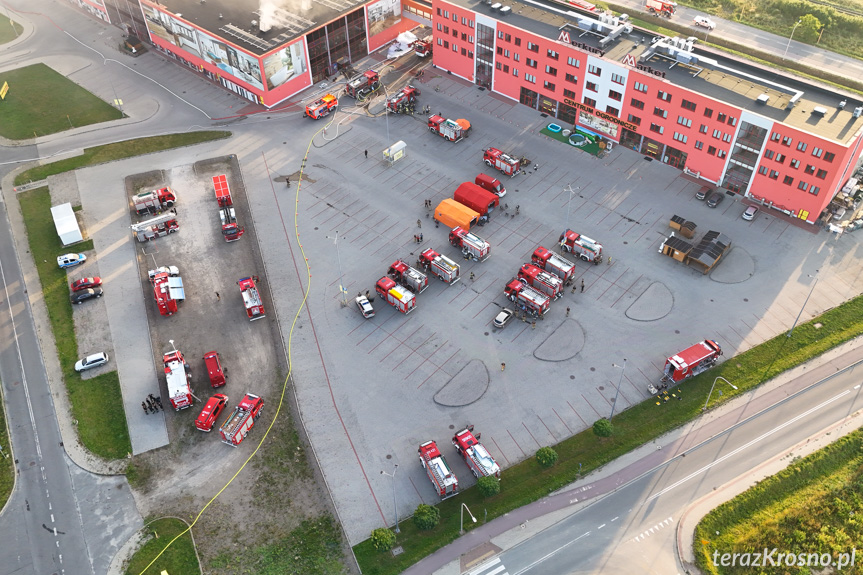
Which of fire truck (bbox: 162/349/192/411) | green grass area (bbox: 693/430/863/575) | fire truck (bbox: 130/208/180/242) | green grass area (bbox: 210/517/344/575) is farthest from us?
fire truck (bbox: 130/208/180/242)

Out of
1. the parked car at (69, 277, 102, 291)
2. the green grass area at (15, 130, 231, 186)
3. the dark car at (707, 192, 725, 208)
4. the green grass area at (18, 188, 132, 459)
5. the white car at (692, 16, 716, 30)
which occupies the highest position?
the white car at (692, 16, 716, 30)

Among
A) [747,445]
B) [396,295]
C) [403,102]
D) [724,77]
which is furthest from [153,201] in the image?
[724,77]

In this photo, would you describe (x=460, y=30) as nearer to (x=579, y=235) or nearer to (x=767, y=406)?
(x=579, y=235)

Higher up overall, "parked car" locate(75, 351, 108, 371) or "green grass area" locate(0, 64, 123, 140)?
"green grass area" locate(0, 64, 123, 140)

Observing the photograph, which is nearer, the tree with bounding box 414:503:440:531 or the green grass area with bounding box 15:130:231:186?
the tree with bounding box 414:503:440:531

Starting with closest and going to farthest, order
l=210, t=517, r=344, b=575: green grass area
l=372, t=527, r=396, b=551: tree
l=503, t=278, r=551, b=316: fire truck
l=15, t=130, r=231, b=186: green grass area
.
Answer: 1. l=372, t=527, r=396, b=551: tree
2. l=210, t=517, r=344, b=575: green grass area
3. l=503, t=278, r=551, b=316: fire truck
4. l=15, t=130, r=231, b=186: green grass area

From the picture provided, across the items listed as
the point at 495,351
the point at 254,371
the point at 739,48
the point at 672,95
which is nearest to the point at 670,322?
the point at 495,351

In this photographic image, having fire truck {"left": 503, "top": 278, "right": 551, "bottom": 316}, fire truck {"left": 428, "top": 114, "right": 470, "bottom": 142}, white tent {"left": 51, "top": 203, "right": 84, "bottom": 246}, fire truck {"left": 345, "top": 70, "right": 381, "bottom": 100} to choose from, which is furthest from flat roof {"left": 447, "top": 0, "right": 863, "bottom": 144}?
white tent {"left": 51, "top": 203, "right": 84, "bottom": 246}

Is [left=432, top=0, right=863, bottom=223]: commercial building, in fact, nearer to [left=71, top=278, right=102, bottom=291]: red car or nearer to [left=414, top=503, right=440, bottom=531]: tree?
[left=414, top=503, right=440, bottom=531]: tree
